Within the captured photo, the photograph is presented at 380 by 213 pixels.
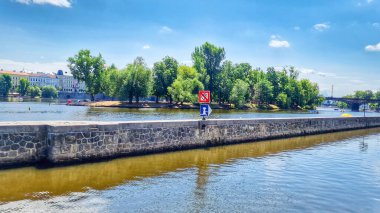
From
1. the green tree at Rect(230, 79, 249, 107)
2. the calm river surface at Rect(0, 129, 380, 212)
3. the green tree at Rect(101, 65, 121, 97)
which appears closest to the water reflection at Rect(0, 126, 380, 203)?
the calm river surface at Rect(0, 129, 380, 212)

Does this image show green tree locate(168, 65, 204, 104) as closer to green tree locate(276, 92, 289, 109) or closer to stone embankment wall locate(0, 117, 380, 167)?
green tree locate(276, 92, 289, 109)

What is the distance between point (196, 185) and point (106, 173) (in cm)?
319

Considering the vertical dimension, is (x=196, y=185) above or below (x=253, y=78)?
below

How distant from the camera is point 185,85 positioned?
78.6 metres

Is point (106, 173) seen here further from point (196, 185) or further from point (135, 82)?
point (135, 82)

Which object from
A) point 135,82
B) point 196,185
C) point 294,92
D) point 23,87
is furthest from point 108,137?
point 23,87

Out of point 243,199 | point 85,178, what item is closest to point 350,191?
point 243,199

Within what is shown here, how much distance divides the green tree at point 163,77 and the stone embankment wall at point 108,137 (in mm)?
64174

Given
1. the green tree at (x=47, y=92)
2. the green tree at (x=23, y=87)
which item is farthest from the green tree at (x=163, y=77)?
the green tree at (x=23, y=87)

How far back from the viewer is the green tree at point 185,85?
253 feet

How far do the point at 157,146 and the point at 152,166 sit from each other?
2760 millimetres

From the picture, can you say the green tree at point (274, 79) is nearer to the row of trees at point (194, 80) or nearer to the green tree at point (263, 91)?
the row of trees at point (194, 80)

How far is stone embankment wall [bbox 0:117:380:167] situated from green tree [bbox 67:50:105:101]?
3211 inches

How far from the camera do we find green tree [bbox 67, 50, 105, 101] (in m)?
93.8
